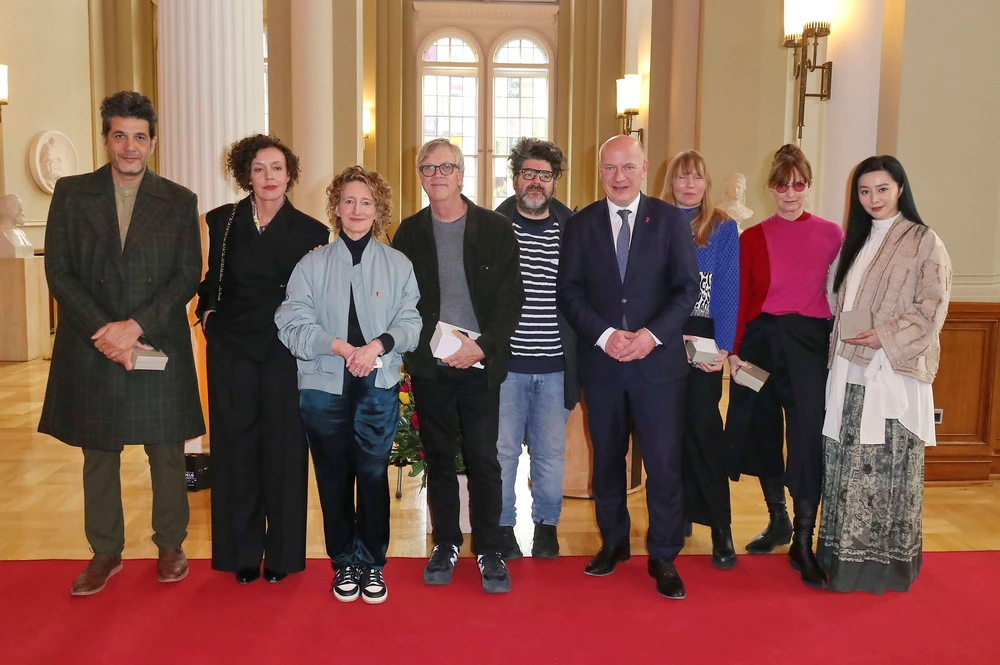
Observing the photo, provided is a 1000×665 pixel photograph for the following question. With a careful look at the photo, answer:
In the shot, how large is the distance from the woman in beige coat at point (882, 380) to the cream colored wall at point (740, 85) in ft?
12.5

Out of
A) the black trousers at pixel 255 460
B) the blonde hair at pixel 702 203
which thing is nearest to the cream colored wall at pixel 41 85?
the black trousers at pixel 255 460

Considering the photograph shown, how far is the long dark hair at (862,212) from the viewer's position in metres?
3.07

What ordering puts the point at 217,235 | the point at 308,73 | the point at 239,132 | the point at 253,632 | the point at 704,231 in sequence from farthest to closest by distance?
the point at 308,73, the point at 239,132, the point at 704,231, the point at 217,235, the point at 253,632

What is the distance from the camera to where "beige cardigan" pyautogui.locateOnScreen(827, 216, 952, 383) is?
2.99 m

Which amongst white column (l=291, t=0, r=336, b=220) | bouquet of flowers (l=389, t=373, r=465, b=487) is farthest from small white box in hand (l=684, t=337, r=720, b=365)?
white column (l=291, t=0, r=336, b=220)

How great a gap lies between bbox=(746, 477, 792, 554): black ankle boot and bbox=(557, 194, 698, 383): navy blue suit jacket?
31.8 inches

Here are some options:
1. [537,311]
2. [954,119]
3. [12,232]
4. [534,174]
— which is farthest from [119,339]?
[12,232]

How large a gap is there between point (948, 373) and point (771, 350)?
193cm

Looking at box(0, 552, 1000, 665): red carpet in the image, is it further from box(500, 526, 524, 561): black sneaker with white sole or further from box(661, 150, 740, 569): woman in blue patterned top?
box(661, 150, 740, 569): woman in blue patterned top

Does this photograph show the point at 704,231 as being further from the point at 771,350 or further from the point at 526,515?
the point at 526,515

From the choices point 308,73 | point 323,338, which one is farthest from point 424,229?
point 308,73

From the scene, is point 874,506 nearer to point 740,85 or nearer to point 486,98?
point 740,85

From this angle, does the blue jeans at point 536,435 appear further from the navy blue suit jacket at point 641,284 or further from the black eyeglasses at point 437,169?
the black eyeglasses at point 437,169

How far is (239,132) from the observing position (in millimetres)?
4504
